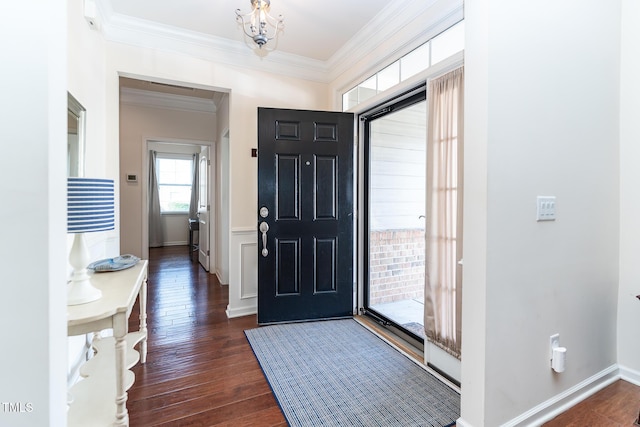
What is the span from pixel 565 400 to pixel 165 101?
18.5ft

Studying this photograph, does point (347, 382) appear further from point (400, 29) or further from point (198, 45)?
point (198, 45)

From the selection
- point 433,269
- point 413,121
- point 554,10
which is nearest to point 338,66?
point 413,121

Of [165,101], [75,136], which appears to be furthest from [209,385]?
[165,101]

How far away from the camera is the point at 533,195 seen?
141 centimetres

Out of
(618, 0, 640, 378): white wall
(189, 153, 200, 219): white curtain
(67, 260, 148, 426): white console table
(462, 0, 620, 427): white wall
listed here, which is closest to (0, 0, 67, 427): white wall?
(67, 260, 148, 426): white console table

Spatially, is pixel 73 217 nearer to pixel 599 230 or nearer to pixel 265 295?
pixel 265 295

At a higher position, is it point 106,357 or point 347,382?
point 106,357

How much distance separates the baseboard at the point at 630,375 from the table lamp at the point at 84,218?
3.13m

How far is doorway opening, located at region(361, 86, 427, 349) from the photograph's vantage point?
3.10m

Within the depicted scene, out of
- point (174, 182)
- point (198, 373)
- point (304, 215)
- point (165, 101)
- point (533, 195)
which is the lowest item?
point (198, 373)

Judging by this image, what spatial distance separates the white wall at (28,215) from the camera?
2.13 feet

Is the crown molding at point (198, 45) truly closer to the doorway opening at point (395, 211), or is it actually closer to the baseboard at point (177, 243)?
the doorway opening at point (395, 211)

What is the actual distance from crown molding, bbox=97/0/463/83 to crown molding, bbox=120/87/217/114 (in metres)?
2.03

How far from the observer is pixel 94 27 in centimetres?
207
